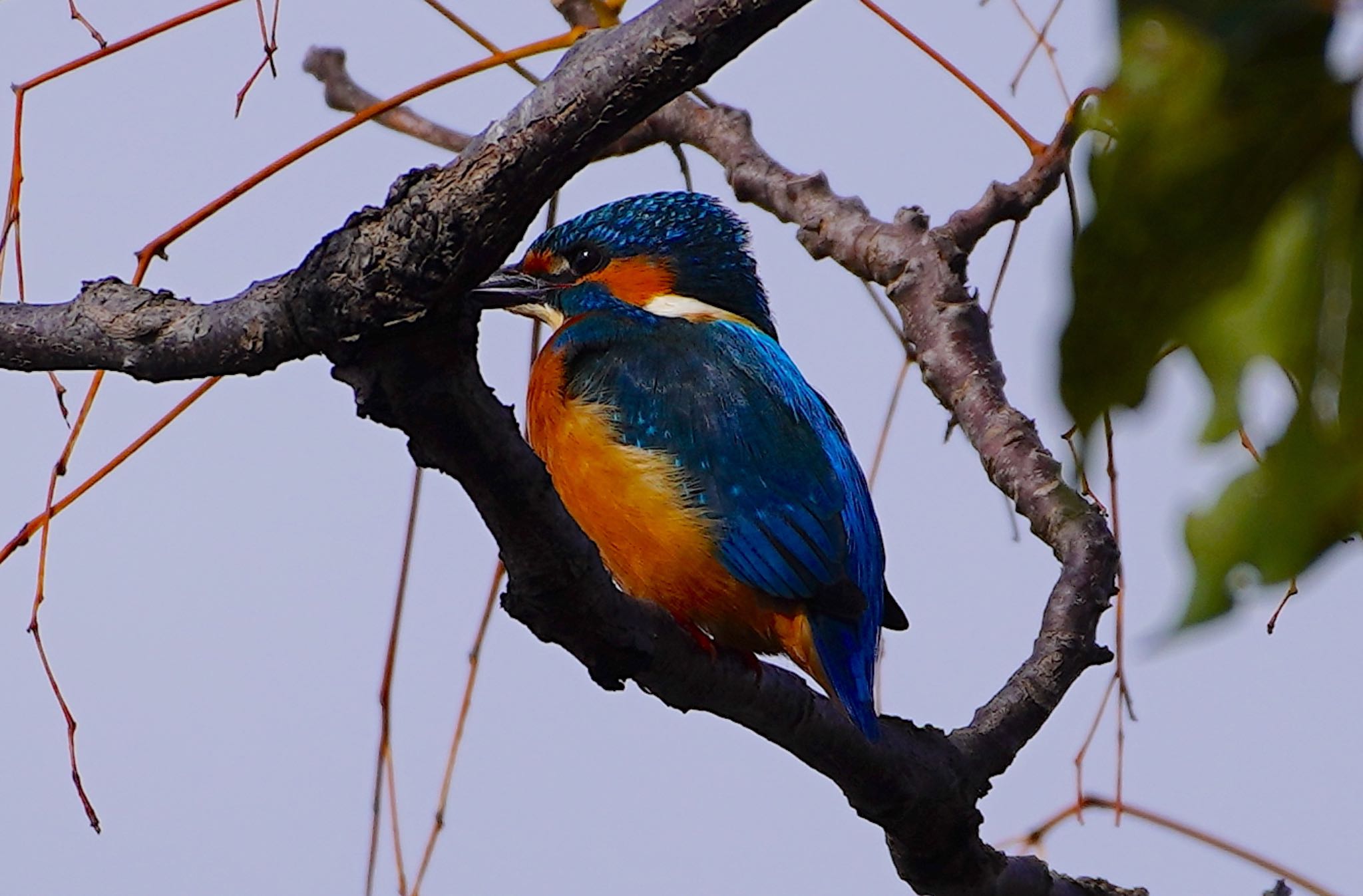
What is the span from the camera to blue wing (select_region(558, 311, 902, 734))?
109 inches

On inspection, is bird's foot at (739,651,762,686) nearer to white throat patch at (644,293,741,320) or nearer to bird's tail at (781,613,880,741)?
bird's tail at (781,613,880,741)

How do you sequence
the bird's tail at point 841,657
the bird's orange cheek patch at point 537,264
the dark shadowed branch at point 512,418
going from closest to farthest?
the dark shadowed branch at point 512,418 → the bird's tail at point 841,657 → the bird's orange cheek patch at point 537,264

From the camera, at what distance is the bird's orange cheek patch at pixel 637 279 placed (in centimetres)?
370

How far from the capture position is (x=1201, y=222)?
58cm

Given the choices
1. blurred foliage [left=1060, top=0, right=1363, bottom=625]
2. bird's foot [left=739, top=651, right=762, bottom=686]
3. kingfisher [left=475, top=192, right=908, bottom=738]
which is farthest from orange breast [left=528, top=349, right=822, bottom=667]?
blurred foliage [left=1060, top=0, right=1363, bottom=625]

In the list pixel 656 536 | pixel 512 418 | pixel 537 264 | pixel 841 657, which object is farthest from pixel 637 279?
pixel 512 418

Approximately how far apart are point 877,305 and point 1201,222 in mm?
2970

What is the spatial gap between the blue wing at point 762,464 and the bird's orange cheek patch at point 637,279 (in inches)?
17.8

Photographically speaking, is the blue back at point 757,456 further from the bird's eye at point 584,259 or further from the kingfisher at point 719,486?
the bird's eye at point 584,259

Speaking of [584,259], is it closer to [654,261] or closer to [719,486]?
[654,261]

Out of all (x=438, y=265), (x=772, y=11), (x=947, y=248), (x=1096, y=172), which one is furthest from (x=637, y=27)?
(x=947, y=248)

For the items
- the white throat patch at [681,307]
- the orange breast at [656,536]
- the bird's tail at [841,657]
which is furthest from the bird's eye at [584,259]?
the bird's tail at [841,657]

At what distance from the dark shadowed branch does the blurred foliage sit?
34.6 inches

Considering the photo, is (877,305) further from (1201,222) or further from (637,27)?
(1201,222)
